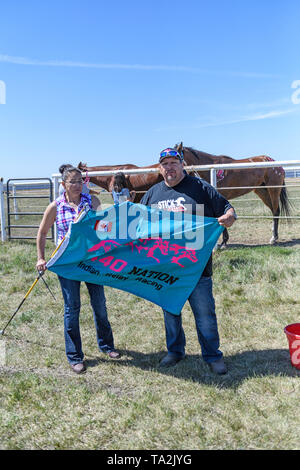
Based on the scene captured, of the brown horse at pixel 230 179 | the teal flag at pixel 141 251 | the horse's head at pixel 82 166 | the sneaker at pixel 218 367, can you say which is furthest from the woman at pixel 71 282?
the horse's head at pixel 82 166

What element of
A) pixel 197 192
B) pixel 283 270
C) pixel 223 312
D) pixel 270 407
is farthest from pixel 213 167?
pixel 270 407

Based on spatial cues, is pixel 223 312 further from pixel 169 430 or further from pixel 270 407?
pixel 169 430

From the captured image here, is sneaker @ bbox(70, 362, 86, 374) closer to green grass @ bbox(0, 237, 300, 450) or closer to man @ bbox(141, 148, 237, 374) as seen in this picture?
green grass @ bbox(0, 237, 300, 450)

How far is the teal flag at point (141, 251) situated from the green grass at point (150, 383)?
0.73 m

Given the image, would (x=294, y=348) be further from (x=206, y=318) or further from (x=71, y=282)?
(x=71, y=282)

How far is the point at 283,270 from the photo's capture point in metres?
5.93

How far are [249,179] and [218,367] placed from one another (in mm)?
6242

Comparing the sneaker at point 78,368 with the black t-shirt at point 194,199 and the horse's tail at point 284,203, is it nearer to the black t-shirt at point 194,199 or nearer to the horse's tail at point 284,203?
the black t-shirt at point 194,199

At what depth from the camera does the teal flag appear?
3540 millimetres

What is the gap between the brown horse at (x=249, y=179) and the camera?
8.51m

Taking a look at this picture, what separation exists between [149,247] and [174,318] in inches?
28.2

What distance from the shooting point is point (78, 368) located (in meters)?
3.67
